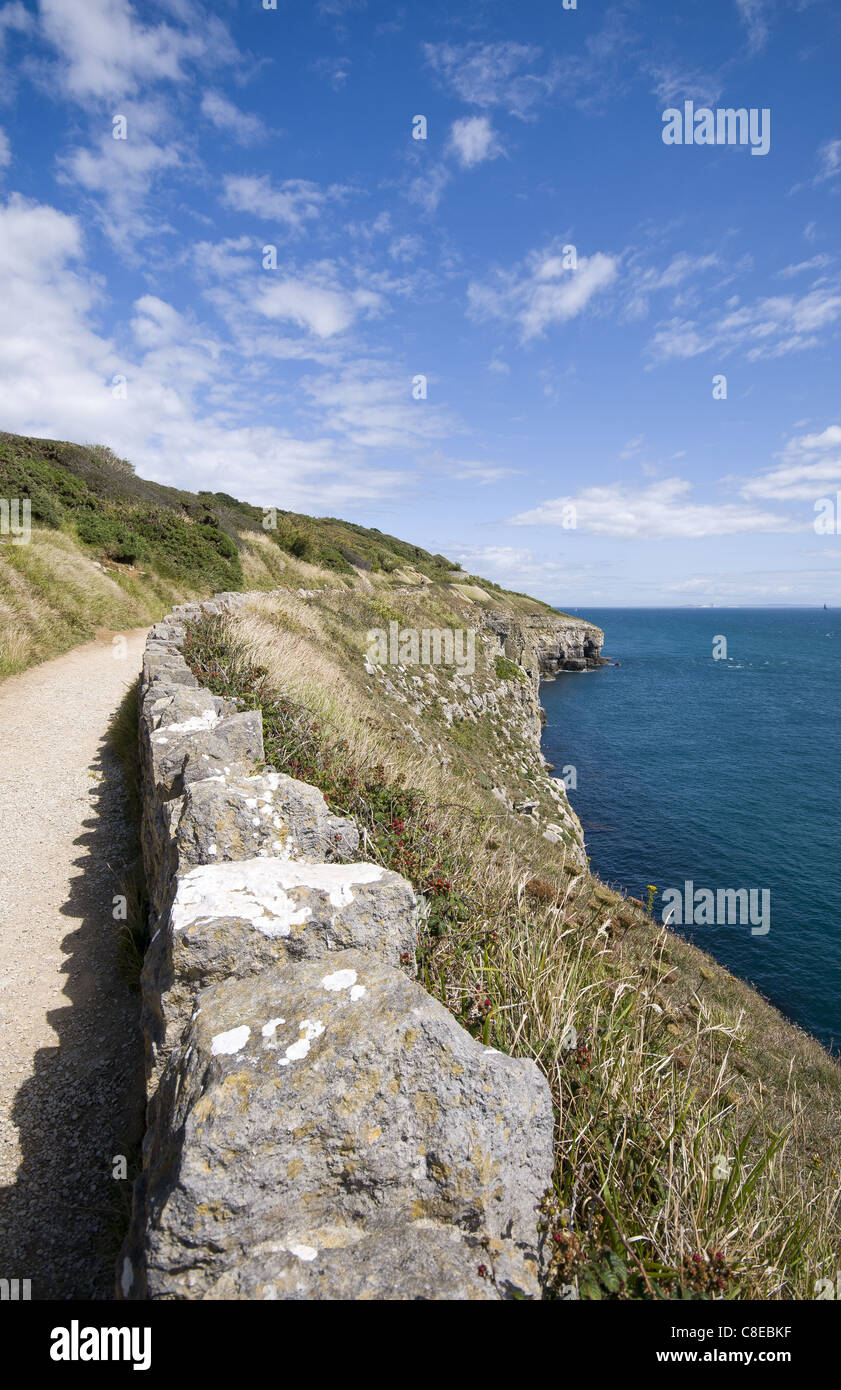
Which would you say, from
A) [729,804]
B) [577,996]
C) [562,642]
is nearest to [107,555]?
[577,996]

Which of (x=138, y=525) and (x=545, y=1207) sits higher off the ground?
(x=138, y=525)

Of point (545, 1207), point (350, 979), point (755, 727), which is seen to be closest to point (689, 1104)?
point (545, 1207)

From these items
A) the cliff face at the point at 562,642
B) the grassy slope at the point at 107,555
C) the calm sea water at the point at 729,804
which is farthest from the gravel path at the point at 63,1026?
the cliff face at the point at 562,642

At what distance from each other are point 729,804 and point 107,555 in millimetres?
31907

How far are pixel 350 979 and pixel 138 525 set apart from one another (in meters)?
26.8

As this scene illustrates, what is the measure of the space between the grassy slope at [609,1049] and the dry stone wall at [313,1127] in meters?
0.44

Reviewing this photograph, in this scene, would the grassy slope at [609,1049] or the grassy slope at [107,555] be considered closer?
the grassy slope at [609,1049]

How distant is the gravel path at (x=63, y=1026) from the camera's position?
3.05 metres

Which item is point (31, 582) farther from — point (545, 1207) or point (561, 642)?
point (561, 642)

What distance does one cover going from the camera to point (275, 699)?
823cm

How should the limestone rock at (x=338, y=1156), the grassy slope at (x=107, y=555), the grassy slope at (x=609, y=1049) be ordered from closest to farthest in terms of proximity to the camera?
1. the limestone rock at (x=338, y=1156)
2. the grassy slope at (x=609, y=1049)
3. the grassy slope at (x=107, y=555)

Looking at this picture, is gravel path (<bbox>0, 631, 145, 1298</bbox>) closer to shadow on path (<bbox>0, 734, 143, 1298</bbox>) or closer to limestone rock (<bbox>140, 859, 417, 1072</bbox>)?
shadow on path (<bbox>0, 734, 143, 1298</bbox>)

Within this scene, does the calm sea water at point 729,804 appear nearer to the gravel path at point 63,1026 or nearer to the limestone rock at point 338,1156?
the gravel path at point 63,1026

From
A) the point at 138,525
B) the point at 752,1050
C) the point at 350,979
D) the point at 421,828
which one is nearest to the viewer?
the point at 350,979
